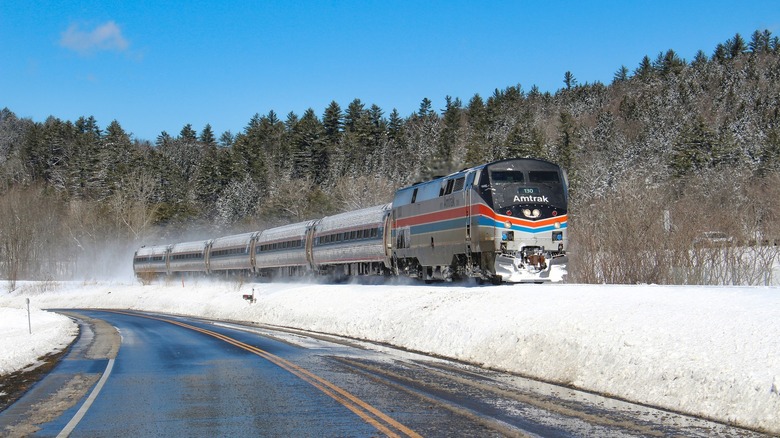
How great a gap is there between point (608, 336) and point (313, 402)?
18.1 ft

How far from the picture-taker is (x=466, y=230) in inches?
987

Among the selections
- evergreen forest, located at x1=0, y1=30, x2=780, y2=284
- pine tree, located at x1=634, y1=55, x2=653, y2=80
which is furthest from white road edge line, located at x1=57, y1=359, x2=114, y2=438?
pine tree, located at x1=634, y1=55, x2=653, y2=80

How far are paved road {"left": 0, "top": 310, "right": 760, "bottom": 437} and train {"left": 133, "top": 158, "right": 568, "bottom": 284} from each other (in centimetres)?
763

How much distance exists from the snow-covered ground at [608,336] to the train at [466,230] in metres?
1.73

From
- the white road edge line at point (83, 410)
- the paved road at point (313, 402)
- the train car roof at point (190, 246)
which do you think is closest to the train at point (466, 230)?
the paved road at point (313, 402)

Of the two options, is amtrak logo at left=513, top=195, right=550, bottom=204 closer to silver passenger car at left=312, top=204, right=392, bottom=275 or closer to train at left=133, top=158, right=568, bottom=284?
train at left=133, top=158, right=568, bottom=284

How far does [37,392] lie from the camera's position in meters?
12.5

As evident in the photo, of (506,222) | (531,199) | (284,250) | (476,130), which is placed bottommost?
(506,222)

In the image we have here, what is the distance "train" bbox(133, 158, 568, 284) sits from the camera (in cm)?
2341

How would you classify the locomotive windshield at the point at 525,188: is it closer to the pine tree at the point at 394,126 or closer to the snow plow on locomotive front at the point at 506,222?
the snow plow on locomotive front at the point at 506,222

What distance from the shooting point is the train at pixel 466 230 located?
23406mm

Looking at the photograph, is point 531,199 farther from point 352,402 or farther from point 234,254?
point 234,254

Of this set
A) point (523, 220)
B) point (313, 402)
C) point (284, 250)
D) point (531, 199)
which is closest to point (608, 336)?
point (313, 402)

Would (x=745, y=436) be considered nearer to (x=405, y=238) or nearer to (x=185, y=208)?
(x=405, y=238)
